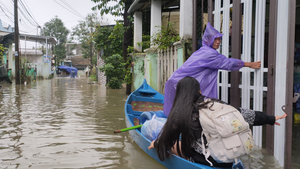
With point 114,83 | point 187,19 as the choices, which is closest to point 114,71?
point 114,83

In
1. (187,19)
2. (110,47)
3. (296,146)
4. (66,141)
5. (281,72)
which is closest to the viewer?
(281,72)

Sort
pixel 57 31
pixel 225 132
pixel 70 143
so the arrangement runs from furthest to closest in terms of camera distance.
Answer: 1. pixel 57 31
2. pixel 70 143
3. pixel 225 132

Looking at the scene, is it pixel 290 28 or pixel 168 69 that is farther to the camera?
pixel 168 69

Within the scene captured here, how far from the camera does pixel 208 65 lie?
422 centimetres

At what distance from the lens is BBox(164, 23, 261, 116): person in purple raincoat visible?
4133mm

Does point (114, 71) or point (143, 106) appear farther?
point (114, 71)

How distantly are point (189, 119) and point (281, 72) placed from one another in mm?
1582

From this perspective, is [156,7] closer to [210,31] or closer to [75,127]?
[75,127]

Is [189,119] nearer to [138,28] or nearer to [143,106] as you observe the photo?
[143,106]

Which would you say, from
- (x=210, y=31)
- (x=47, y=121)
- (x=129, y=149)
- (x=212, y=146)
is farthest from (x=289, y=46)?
(x=47, y=121)

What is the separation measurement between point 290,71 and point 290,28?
0.51 meters

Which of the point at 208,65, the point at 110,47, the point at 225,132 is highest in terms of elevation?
the point at 110,47

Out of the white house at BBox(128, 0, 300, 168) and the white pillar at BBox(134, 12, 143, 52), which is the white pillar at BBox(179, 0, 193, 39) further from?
the white pillar at BBox(134, 12, 143, 52)

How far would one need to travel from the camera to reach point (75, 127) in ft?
22.2
